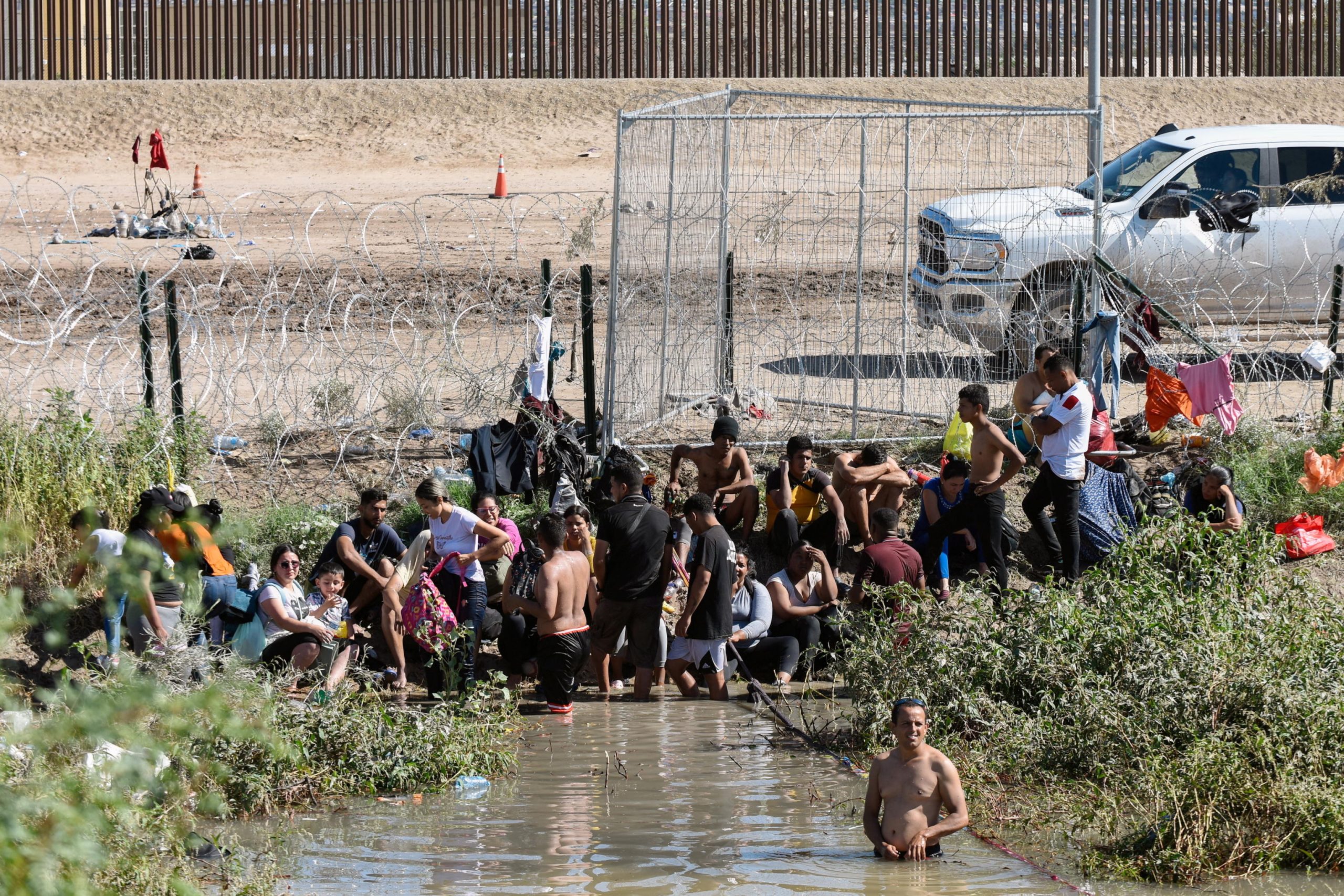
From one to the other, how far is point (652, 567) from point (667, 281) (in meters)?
2.78

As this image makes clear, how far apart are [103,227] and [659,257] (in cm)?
1032

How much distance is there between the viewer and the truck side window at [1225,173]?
1426 centimetres

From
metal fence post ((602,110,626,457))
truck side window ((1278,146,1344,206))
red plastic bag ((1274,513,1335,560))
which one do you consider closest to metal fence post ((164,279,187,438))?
metal fence post ((602,110,626,457))

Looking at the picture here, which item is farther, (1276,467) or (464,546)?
(1276,467)

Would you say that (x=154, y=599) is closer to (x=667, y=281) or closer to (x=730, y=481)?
(x=730, y=481)

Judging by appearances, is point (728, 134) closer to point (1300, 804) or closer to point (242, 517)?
point (242, 517)

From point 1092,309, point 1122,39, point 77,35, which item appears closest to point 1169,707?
point 1092,309

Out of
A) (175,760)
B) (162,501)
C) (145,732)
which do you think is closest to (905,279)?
(162,501)

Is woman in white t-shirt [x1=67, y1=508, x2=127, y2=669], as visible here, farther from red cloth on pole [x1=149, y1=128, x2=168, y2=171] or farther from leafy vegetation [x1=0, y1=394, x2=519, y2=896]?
red cloth on pole [x1=149, y1=128, x2=168, y2=171]

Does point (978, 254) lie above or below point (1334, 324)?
above

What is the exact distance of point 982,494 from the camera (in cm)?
1038

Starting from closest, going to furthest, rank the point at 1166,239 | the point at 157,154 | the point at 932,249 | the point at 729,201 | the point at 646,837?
1. the point at 646,837
2. the point at 729,201
3. the point at 932,249
4. the point at 1166,239
5. the point at 157,154

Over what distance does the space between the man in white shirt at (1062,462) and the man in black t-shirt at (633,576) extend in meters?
2.48

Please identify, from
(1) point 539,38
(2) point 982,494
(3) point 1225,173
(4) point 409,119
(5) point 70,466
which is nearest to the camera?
(2) point 982,494
